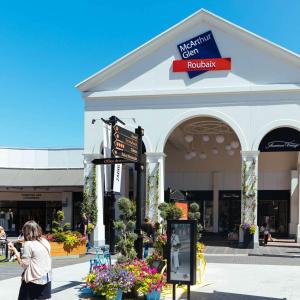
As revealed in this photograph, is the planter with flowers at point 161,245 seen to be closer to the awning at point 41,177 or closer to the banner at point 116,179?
the banner at point 116,179

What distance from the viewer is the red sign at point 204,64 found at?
2364 cm

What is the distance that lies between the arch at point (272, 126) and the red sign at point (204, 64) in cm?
324

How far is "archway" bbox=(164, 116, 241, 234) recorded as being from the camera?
31766mm

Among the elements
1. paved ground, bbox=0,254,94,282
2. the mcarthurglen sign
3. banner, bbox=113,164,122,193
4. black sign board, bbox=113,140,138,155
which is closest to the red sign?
the mcarthurglen sign

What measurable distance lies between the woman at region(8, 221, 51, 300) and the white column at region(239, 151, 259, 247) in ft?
54.1

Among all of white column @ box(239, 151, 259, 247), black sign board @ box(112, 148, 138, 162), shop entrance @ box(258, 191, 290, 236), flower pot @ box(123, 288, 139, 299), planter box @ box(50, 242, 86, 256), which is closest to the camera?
flower pot @ box(123, 288, 139, 299)

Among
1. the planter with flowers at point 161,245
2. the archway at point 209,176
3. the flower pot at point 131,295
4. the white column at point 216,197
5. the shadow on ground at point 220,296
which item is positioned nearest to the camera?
the flower pot at point 131,295

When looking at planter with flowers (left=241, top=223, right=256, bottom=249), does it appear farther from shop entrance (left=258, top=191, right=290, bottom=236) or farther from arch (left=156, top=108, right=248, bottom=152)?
shop entrance (left=258, top=191, right=290, bottom=236)

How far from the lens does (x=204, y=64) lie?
23.8 metres

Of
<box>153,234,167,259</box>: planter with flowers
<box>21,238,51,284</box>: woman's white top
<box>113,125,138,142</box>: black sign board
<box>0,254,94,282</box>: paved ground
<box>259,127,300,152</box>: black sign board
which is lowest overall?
<box>0,254,94,282</box>: paved ground

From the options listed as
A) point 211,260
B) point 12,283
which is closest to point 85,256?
point 211,260

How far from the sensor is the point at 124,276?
9.75 meters

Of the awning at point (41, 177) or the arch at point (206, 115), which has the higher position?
the arch at point (206, 115)

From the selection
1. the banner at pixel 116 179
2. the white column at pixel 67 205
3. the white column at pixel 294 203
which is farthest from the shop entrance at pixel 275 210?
the banner at pixel 116 179
